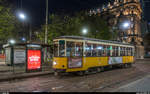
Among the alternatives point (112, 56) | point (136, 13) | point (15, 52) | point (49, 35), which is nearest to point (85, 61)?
point (112, 56)

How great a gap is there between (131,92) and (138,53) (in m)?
58.2

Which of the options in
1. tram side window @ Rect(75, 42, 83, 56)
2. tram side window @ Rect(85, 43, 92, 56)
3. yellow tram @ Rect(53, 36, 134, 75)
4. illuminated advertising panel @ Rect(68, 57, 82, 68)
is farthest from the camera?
tram side window @ Rect(85, 43, 92, 56)

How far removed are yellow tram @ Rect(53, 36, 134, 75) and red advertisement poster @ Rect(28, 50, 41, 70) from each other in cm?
243

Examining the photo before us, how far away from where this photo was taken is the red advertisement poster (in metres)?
11.9

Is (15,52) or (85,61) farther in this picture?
(15,52)

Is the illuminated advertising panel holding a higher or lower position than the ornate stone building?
lower

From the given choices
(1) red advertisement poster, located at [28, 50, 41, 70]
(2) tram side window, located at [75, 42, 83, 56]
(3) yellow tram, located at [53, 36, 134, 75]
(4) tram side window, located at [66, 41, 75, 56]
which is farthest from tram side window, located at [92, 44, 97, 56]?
(1) red advertisement poster, located at [28, 50, 41, 70]

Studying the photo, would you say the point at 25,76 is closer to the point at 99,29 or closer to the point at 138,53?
the point at 99,29

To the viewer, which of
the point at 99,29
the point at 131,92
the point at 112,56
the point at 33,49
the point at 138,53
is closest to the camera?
the point at 131,92

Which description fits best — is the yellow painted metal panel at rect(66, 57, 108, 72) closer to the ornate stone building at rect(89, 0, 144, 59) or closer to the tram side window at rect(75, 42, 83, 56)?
the tram side window at rect(75, 42, 83, 56)

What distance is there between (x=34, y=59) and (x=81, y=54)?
423 cm

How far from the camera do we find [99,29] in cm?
2750

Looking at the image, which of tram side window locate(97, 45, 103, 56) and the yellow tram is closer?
the yellow tram

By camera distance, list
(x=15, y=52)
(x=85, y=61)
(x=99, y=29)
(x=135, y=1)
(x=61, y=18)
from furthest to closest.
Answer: (x=135, y=1) → (x=99, y=29) → (x=61, y=18) → (x=15, y=52) → (x=85, y=61)
